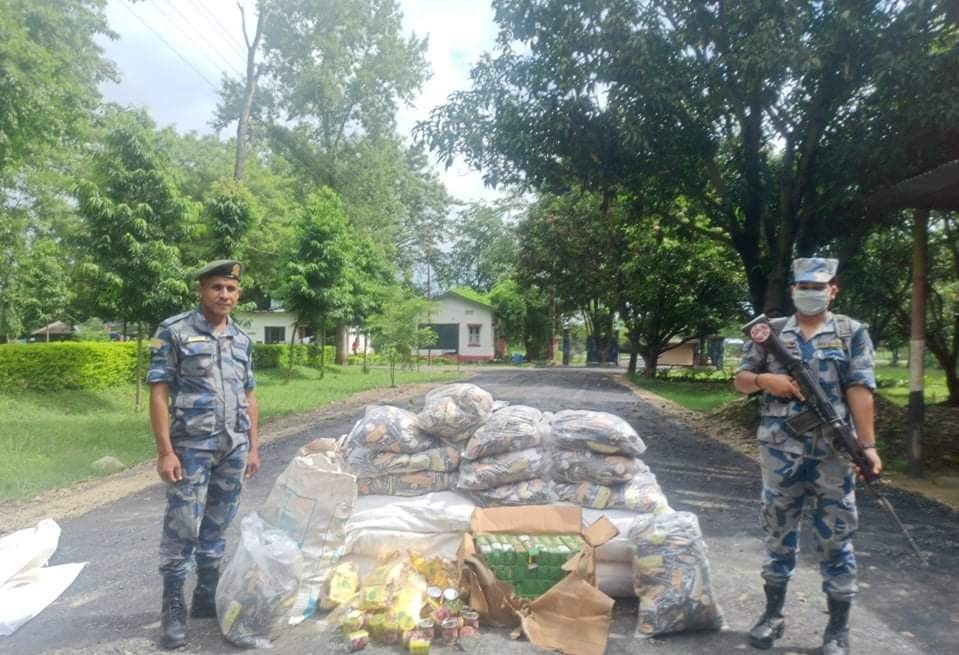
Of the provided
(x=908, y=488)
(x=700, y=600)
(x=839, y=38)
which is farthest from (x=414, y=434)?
(x=839, y=38)

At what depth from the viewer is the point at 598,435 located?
160 inches

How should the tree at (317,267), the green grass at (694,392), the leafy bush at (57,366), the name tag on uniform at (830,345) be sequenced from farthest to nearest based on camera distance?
the tree at (317,267) < the green grass at (694,392) < the leafy bush at (57,366) < the name tag on uniform at (830,345)

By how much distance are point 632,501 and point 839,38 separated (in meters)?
7.40

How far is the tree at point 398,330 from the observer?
71.3 ft

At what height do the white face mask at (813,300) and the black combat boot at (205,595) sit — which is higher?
the white face mask at (813,300)

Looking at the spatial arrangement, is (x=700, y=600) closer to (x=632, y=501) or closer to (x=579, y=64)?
(x=632, y=501)

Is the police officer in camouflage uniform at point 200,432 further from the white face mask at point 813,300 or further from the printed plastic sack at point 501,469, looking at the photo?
the white face mask at point 813,300

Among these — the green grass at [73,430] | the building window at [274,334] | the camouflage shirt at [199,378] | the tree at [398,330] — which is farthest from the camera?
the building window at [274,334]

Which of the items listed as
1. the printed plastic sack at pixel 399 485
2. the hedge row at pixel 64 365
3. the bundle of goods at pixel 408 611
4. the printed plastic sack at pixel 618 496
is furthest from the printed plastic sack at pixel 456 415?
the hedge row at pixel 64 365

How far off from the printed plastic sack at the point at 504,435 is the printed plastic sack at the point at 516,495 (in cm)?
22

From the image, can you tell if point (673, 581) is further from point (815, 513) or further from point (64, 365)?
point (64, 365)

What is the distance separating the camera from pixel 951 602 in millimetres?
3879

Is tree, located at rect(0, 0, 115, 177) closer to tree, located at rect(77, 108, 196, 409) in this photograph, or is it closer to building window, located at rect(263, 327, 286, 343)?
tree, located at rect(77, 108, 196, 409)

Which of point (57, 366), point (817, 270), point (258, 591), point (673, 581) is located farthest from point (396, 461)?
Result: point (57, 366)
